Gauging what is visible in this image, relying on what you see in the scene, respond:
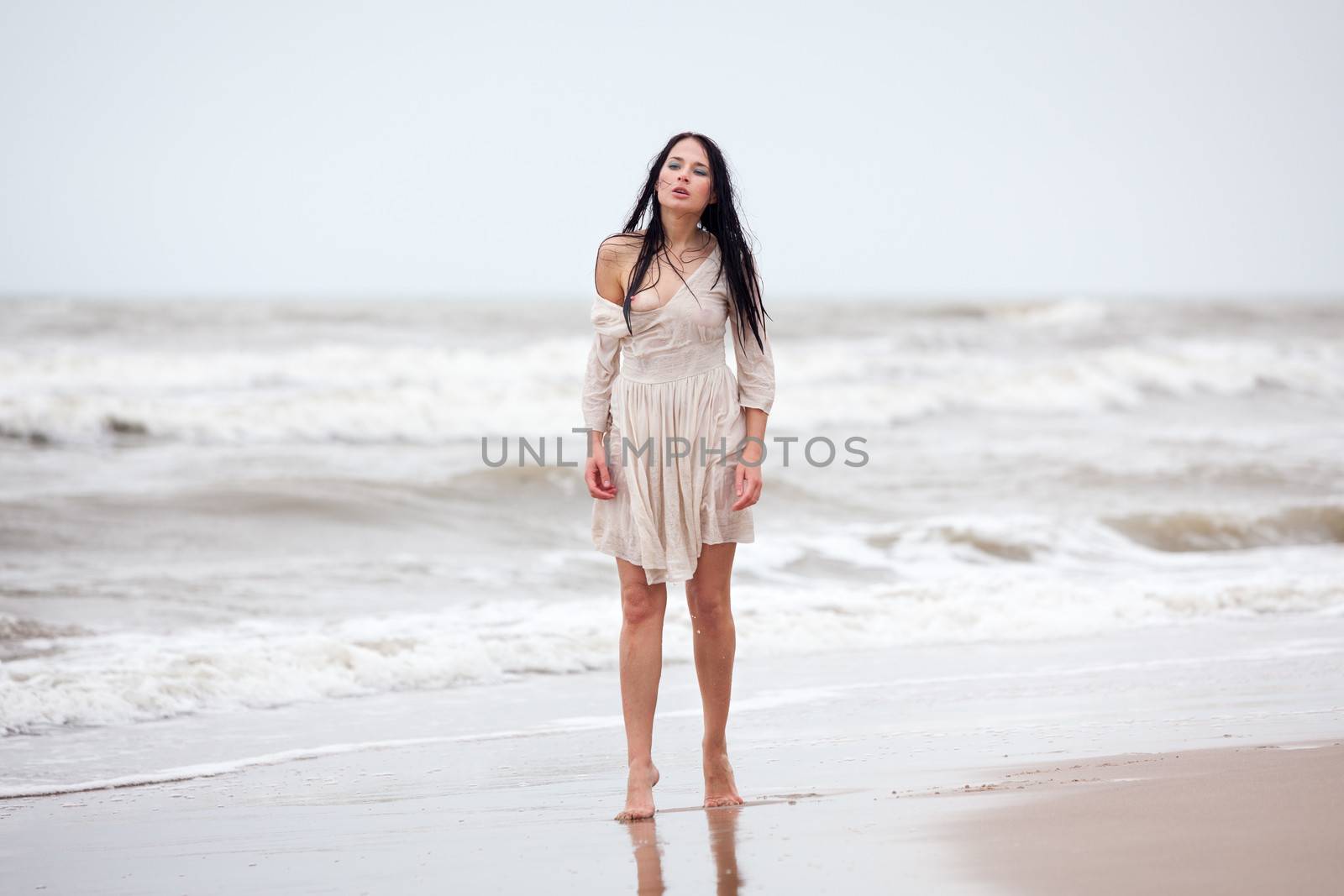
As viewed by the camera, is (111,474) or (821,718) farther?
(111,474)

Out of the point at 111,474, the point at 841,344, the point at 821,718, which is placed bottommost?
the point at 821,718

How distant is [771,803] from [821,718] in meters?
1.33

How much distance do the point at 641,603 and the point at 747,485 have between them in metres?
0.40

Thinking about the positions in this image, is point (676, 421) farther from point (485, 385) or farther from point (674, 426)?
point (485, 385)

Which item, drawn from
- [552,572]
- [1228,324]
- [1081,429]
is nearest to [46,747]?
[552,572]

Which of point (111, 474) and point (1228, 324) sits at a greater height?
point (1228, 324)

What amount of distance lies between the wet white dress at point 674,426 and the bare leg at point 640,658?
0.05 metres

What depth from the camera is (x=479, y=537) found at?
9281 mm

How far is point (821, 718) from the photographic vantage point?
4734 millimetres

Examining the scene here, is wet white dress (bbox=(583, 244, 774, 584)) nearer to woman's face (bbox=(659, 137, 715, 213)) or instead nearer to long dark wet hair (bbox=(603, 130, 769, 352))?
long dark wet hair (bbox=(603, 130, 769, 352))

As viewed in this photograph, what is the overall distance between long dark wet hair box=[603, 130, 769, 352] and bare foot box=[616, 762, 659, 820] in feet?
3.61

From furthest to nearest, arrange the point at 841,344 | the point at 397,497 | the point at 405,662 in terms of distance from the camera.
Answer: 1. the point at 841,344
2. the point at 397,497
3. the point at 405,662

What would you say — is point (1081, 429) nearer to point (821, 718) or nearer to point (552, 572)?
point (552, 572)

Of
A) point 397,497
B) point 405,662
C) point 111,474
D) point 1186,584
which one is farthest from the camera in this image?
point 111,474
